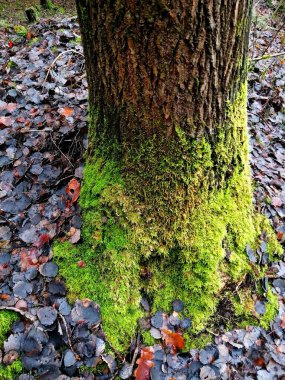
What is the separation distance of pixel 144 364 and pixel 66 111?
2.22 meters

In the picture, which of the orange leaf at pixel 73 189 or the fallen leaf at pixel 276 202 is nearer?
the orange leaf at pixel 73 189

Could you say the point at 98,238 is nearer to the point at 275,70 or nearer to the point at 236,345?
the point at 236,345

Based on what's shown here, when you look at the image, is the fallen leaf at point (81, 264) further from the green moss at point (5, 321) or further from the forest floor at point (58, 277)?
the green moss at point (5, 321)

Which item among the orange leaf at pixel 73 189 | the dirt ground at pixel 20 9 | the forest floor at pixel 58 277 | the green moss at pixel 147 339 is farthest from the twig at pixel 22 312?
the dirt ground at pixel 20 9

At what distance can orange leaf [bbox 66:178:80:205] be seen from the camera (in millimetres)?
2276

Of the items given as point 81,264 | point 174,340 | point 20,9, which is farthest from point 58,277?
point 20,9

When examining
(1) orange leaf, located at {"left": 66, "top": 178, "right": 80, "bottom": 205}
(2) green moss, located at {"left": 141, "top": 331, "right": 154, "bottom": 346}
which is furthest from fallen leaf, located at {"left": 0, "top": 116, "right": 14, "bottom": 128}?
(2) green moss, located at {"left": 141, "top": 331, "right": 154, "bottom": 346}

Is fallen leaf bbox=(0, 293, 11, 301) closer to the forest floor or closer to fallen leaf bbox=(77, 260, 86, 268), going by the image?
the forest floor

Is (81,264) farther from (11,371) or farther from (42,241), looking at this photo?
(11,371)

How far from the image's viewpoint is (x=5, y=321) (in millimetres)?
1810

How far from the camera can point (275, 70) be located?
4.88 meters

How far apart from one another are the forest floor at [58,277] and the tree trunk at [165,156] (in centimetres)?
16

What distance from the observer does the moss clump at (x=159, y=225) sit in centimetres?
194

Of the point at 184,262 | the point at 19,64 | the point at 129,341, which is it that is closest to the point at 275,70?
the point at 19,64
